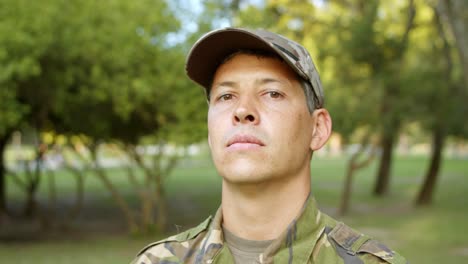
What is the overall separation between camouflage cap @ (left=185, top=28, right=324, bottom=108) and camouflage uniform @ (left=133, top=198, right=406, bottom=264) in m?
0.39

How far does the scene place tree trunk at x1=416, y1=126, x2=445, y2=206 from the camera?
69.0 ft

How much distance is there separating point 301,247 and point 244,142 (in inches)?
13.8

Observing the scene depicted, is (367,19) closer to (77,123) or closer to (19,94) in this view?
(77,123)

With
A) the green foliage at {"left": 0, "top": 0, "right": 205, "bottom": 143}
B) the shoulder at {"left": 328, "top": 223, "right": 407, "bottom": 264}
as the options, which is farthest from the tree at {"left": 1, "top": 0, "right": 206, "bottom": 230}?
the shoulder at {"left": 328, "top": 223, "right": 407, "bottom": 264}

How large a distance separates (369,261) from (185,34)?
12284mm

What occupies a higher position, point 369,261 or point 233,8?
point 233,8

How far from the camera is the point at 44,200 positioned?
23.4 metres

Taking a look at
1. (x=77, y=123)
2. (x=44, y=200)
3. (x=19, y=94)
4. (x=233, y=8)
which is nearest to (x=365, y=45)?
(x=233, y=8)

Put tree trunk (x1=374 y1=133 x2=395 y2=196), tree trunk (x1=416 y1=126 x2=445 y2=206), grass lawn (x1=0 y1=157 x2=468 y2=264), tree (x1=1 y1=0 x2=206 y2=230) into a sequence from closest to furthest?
tree (x1=1 y1=0 x2=206 y2=230)
grass lawn (x1=0 y1=157 x2=468 y2=264)
tree trunk (x1=416 y1=126 x2=445 y2=206)
tree trunk (x1=374 y1=133 x2=395 y2=196)

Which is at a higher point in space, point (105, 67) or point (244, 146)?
point (105, 67)

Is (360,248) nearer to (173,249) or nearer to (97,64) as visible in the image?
(173,249)

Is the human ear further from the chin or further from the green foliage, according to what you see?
the green foliage

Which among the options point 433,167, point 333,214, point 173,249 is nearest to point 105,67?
point 333,214

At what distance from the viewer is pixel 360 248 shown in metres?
1.91
